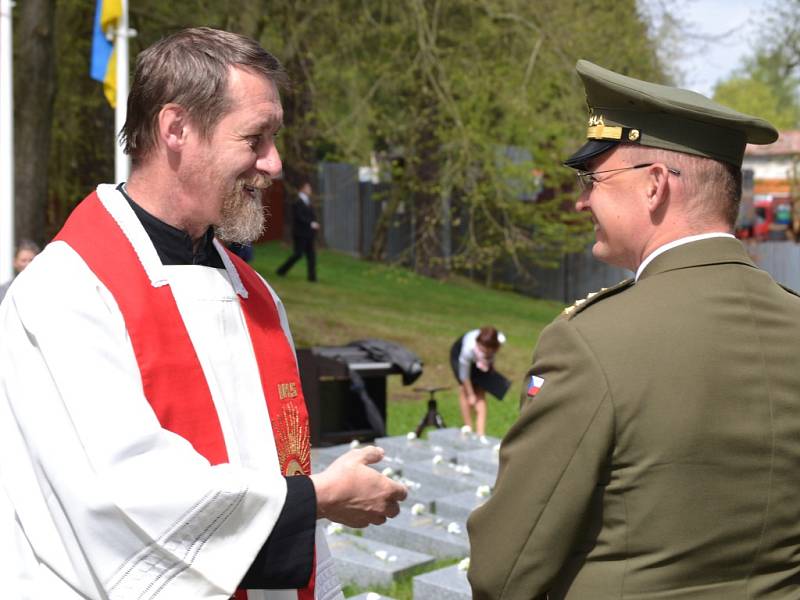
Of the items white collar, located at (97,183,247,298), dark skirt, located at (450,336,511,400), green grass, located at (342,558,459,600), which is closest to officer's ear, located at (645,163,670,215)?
white collar, located at (97,183,247,298)

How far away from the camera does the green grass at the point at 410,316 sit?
13.9 m

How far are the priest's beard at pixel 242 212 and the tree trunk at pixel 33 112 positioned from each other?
11.1 m

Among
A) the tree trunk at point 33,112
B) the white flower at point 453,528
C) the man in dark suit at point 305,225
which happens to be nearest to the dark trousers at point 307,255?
the man in dark suit at point 305,225

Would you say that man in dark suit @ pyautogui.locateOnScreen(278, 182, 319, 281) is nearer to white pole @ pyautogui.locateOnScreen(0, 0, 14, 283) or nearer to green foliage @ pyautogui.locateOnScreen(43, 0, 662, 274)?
green foliage @ pyautogui.locateOnScreen(43, 0, 662, 274)

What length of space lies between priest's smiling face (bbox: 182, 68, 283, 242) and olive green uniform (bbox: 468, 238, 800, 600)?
2.49ft

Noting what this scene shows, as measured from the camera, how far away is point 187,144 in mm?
2422

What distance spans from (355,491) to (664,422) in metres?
0.68

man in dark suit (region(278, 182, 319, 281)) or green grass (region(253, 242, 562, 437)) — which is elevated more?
man in dark suit (region(278, 182, 319, 281))

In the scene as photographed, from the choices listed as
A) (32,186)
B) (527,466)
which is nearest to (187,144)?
(527,466)

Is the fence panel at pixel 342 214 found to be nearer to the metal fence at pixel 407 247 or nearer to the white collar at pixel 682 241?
the metal fence at pixel 407 247

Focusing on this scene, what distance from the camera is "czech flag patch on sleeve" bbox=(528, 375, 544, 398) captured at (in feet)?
7.07

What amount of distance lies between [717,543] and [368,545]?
4.38 m

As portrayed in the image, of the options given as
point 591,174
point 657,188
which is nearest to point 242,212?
point 591,174

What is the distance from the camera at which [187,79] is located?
240 cm
